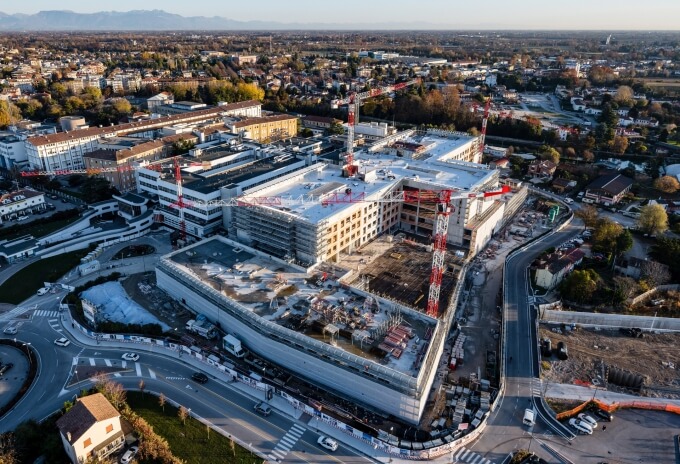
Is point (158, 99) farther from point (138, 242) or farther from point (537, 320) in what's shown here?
point (537, 320)

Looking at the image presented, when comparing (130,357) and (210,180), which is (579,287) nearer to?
(130,357)

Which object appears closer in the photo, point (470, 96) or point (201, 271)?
point (201, 271)

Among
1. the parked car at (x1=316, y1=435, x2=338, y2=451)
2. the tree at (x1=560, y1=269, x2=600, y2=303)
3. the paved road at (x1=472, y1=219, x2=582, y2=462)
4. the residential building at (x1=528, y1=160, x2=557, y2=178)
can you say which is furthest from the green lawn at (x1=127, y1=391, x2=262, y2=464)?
the residential building at (x1=528, y1=160, x2=557, y2=178)

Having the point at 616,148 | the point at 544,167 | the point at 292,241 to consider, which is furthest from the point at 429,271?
the point at 616,148

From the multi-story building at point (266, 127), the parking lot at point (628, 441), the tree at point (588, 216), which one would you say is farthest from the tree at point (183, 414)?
the multi-story building at point (266, 127)

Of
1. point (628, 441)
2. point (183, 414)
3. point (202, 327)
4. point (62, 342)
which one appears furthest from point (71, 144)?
point (628, 441)
